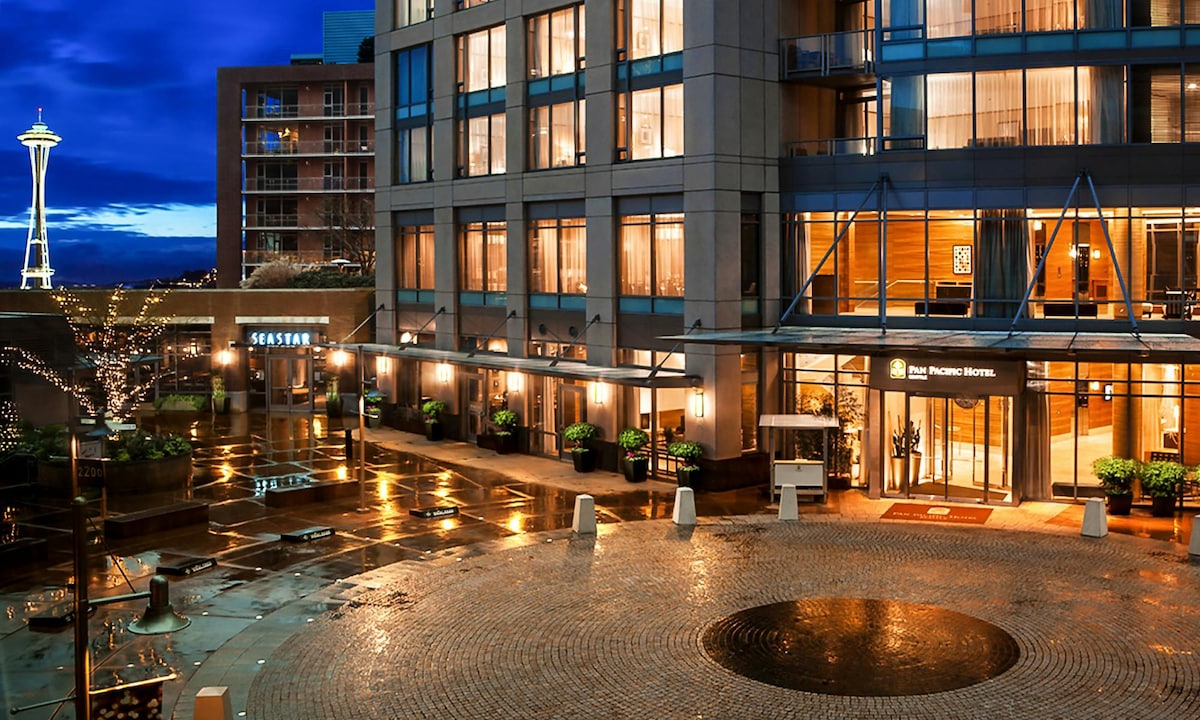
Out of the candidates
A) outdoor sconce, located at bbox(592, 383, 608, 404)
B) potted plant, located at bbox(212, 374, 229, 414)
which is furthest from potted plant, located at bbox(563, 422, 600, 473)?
potted plant, located at bbox(212, 374, 229, 414)

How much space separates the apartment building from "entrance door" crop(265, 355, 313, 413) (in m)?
25.8

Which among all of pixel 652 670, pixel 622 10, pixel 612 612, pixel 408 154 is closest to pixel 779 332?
pixel 622 10

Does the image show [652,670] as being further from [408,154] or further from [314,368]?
[314,368]

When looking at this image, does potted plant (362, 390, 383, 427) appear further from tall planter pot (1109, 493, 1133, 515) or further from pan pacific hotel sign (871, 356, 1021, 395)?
tall planter pot (1109, 493, 1133, 515)

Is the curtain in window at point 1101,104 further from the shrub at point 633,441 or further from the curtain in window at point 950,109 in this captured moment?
the shrub at point 633,441

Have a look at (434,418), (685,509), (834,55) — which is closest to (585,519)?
(685,509)

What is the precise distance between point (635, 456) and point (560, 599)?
13.4m

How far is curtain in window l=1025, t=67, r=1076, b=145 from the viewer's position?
106 feet

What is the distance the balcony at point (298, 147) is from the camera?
3275 inches

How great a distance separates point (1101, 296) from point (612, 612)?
17940 millimetres

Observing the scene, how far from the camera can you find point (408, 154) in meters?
48.6

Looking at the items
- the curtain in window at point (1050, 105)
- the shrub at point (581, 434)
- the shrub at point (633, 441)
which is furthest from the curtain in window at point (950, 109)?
the shrub at point (581, 434)

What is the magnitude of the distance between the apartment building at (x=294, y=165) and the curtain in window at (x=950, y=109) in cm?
5448

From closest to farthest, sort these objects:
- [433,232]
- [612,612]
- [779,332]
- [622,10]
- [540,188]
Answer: [612,612] < [779,332] < [622,10] < [540,188] < [433,232]
